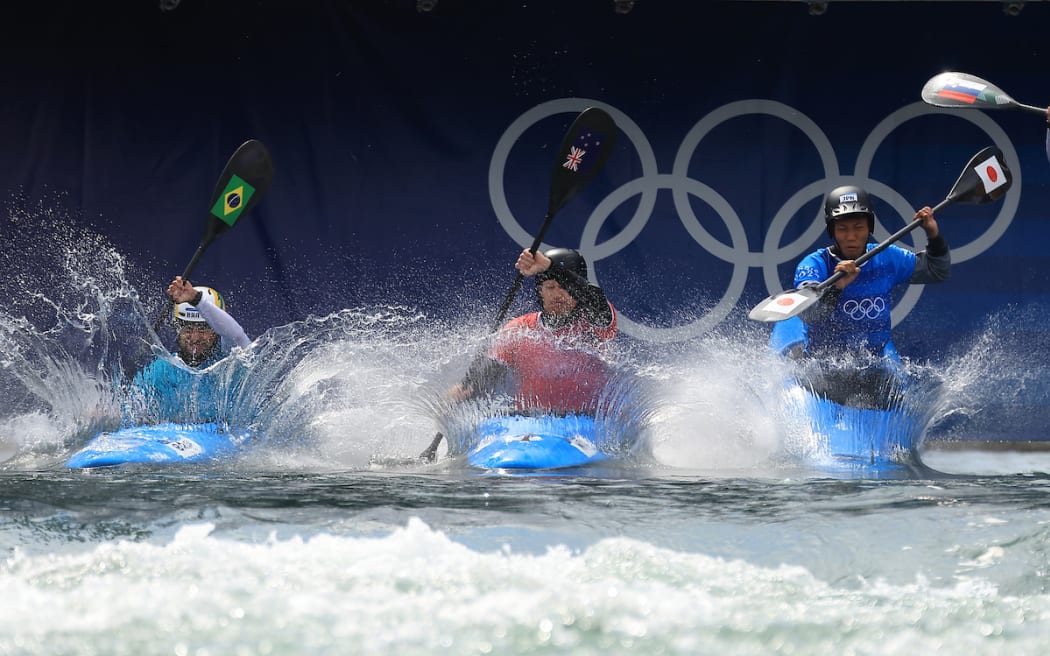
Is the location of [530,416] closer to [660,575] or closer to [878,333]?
[878,333]

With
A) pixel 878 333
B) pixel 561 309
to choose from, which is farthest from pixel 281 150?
pixel 878 333

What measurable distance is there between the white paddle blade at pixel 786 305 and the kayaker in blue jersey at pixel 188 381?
2234mm

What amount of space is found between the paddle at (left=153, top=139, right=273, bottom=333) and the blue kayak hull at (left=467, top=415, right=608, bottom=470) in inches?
66.3

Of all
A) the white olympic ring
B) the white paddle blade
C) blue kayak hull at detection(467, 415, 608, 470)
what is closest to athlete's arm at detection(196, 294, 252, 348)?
blue kayak hull at detection(467, 415, 608, 470)

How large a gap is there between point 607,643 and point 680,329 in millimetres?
4548

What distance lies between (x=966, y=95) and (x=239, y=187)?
3.20m

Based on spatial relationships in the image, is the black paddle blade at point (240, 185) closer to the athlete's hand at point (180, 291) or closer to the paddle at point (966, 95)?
the athlete's hand at point (180, 291)

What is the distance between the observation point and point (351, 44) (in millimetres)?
6984

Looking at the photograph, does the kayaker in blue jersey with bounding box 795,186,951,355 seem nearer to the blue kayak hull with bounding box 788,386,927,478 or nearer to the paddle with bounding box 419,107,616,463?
the blue kayak hull with bounding box 788,386,927,478

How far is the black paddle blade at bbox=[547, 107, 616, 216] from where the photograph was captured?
6004 mm

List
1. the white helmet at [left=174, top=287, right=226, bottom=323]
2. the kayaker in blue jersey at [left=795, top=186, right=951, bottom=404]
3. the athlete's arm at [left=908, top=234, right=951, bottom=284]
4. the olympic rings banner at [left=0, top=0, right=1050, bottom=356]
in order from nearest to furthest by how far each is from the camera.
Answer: the kayaker in blue jersey at [left=795, top=186, right=951, bottom=404] → the athlete's arm at [left=908, top=234, right=951, bottom=284] → the white helmet at [left=174, top=287, right=226, bottom=323] → the olympic rings banner at [left=0, top=0, right=1050, bottom=356]

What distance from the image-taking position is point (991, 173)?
5.78m

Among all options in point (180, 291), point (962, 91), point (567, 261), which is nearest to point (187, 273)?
point (180, 291)

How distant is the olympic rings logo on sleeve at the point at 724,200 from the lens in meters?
7.08
